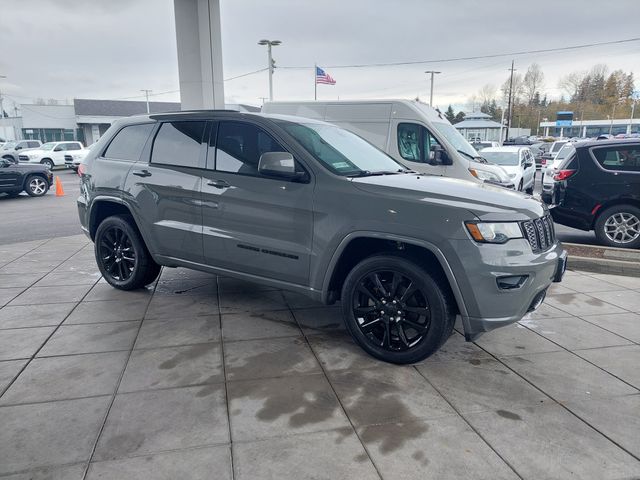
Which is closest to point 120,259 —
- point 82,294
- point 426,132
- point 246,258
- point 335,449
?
point 82,294

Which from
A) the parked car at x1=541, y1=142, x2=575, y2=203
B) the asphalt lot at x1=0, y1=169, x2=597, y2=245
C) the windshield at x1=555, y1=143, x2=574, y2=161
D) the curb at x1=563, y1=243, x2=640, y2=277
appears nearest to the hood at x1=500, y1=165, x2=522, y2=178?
the windshield at x1=555, y1=143, x2=574, y2=161

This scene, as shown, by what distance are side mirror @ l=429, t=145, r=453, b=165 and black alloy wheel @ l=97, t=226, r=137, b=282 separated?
228 inches

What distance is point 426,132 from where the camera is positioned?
30.2 ft

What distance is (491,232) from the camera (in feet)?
10.6

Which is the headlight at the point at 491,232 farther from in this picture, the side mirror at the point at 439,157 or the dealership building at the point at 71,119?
the dealership building at the point at 71,119

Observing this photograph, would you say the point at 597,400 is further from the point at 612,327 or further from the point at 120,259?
the point at 120,259

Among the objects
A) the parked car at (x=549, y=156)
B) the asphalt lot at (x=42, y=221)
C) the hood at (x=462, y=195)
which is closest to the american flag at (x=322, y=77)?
the parked car at (x=549, y=156)

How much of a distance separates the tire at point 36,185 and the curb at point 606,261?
1602 centimetres

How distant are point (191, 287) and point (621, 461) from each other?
4416 millimetres

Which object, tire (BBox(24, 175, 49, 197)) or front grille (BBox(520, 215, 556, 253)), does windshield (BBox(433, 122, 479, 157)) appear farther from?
tire (BBox(24, 175, 49, 197))

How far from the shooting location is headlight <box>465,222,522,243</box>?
3221 mm

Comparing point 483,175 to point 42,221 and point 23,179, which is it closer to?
point 42,221

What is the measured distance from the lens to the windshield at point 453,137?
30.9ft

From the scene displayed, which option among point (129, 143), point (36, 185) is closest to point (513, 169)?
point (129, 143)
